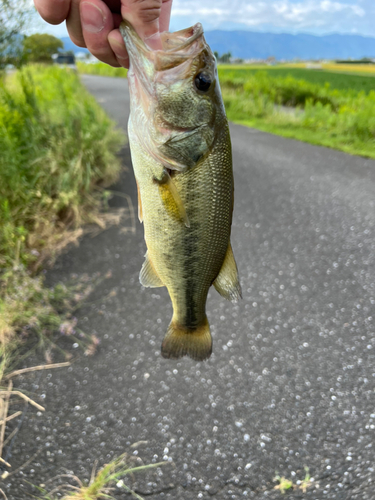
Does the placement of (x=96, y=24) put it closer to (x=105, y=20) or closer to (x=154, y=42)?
(x=105, y=20)

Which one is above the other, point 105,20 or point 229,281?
point 105,20

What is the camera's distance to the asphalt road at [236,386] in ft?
7.31

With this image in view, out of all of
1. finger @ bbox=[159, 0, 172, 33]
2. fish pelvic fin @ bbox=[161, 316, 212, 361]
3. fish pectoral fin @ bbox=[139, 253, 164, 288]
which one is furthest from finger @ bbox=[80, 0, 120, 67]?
fish pelvic fin @ bbox=[161, 316, 212, 361]

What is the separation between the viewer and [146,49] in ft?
3.55

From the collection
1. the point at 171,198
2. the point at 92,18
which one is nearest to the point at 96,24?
the point at 92,18

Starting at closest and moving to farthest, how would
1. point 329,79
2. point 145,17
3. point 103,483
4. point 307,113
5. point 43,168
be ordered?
point 145,17, point 103,483, point 43,168, point 307,113, point 329,79

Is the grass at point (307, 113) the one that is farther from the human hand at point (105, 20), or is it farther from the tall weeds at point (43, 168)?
the human hand at point (105, 20)

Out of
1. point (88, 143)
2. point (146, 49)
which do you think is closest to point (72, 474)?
point (146, 49)

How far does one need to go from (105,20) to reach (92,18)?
41 mm

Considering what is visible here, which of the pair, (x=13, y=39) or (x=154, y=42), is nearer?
A: (x=154, y=42)

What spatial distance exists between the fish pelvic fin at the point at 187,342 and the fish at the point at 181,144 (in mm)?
353

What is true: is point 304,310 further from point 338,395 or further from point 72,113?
point 72,113

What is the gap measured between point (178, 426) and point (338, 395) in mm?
1184

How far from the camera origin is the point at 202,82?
114 cm
